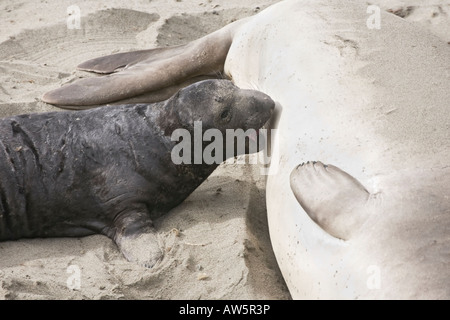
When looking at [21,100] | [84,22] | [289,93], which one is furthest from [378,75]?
[84,22]

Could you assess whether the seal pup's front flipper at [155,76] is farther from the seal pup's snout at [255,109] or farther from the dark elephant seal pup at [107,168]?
the seal pup's snout at [255,109]

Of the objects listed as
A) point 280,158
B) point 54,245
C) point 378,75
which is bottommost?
point 54,245

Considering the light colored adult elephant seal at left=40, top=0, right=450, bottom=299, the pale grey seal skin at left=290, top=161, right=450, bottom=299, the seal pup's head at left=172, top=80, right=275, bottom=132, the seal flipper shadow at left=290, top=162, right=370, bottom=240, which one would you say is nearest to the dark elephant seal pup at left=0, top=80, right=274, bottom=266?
the seal pup's head at left=172, top=80, right=275, bottom=132

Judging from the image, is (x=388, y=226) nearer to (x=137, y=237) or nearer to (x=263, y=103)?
(x=263, y=103)

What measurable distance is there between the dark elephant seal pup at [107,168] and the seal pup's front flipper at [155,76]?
80 cm

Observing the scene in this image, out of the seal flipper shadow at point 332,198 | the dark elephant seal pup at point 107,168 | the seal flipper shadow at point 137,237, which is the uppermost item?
the seal flipper shadow at point 332,198

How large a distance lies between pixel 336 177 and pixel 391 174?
23cm

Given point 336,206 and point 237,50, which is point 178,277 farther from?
point 237,50

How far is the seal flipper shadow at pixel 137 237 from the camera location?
3.75 metres

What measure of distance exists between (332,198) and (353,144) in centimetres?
38

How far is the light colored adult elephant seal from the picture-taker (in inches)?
119

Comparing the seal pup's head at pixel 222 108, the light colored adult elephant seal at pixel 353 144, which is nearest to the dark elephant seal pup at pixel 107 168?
the seal pup's head at pixel 222 108

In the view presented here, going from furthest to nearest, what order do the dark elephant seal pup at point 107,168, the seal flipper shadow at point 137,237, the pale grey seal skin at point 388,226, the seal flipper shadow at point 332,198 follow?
the dark elephant seal pup at point 107,168 → the seal flipper shadow at point 137,237 → the seal flipper shadow at point 332,198 → the pale grey seal skin at point 388,226

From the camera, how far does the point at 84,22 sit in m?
6.31
